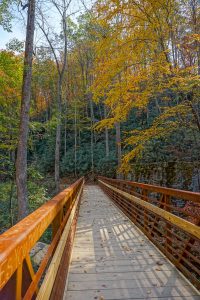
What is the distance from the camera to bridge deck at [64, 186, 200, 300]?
3375 mm

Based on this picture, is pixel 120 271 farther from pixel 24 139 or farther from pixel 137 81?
pixel 24 139

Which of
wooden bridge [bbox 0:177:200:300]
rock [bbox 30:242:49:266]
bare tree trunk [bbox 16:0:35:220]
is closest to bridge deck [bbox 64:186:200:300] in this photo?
wooden bridge [bbox 0:177:200:300]

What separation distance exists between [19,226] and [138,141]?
8.19 meters

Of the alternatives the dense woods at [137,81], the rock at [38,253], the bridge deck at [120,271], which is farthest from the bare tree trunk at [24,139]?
the bridge deck at [120,271]

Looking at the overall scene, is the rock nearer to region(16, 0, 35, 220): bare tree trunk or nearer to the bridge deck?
the bridge deck

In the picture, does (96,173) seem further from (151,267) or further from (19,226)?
(19,226)

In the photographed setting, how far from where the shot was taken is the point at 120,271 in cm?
415

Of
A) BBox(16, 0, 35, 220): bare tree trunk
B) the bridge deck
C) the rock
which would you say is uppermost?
BBox(16, 0, 35, 220): bare tree trunk

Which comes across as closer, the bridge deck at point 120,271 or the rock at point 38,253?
the bridge deck at point 120,271

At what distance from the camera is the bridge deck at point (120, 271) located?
338 centimetres

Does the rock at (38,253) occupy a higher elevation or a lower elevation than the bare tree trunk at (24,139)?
lower

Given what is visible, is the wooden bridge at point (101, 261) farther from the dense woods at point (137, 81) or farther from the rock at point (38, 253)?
the dense woods at point (137, 81)

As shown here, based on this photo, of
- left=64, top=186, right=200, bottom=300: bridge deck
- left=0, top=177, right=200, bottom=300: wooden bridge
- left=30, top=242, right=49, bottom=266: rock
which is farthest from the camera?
left=30, top=242, right=49, bottom=266: rock

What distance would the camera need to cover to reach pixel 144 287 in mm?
3553
